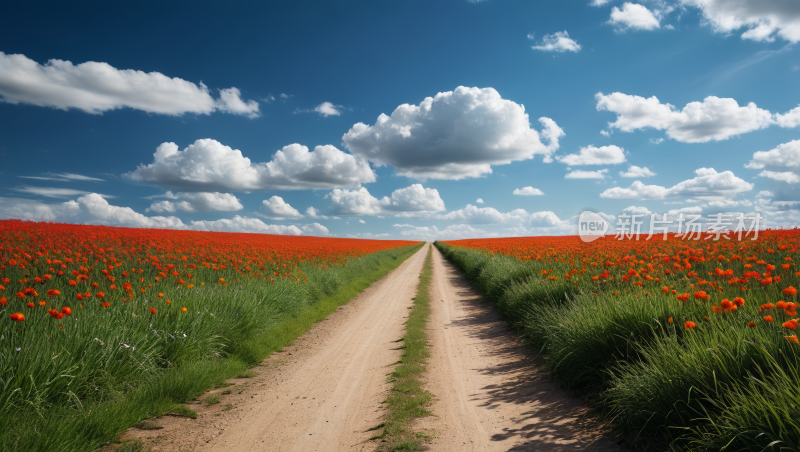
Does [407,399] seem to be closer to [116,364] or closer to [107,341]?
[116,364]

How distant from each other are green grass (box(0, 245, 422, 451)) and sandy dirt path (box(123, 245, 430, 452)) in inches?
14.1

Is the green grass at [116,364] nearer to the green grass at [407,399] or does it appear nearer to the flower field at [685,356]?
the green grass at [407,399]

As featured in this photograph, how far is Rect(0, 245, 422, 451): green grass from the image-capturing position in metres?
3.76

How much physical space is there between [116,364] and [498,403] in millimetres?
5401

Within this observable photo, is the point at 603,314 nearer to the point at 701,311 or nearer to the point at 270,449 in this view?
the point at 701,311

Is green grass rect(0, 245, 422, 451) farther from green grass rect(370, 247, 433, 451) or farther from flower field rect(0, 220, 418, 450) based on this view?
green grass rect(370, 247, 433, 451)

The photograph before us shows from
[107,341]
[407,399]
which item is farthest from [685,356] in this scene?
[107,341]

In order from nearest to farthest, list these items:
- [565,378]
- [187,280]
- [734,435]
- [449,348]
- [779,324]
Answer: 1. [734,435]
2. [779,324]
3. [565,378]
4. [449,348]
5. [187,280]

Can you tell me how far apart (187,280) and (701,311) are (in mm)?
11488

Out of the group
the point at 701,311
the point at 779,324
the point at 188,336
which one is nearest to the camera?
the point at 779,324

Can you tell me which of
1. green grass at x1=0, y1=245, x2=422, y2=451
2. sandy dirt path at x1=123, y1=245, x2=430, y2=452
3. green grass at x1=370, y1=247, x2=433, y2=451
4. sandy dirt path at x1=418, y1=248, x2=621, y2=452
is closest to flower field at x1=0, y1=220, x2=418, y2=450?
green grass at x1=0, y1=245, x2=422, y2=451

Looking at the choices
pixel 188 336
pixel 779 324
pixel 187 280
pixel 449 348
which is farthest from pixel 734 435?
pixel 187 280

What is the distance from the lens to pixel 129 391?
484cm

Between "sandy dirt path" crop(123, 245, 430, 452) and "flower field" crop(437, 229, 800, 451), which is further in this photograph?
"sandy dirt path" crop(123, 245, 430, 452)
